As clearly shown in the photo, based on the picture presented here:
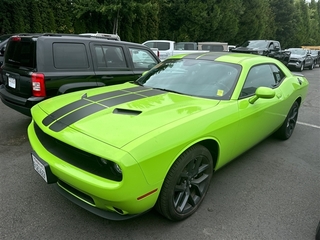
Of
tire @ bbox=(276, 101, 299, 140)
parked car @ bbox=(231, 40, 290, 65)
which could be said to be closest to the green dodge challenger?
tire @ bbox=(276, 101, 299, 140)

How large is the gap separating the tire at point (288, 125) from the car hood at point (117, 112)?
2.21 metres

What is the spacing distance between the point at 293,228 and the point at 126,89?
2386mm

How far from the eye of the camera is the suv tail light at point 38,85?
3.81 m

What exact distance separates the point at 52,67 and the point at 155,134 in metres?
2.71

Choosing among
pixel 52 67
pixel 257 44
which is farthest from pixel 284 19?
pixel 52 67

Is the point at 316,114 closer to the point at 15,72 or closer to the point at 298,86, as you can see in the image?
the point at 298,86

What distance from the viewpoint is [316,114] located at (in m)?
6.64

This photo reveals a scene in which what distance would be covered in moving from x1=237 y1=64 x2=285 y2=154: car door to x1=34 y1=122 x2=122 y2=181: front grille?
64.3 inches

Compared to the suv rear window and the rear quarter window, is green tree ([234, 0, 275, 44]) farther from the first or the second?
the suv rear window

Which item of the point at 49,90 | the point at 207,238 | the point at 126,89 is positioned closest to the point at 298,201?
the point at 207,238

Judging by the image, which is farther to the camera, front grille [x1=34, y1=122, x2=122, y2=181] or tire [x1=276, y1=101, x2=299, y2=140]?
tire [x1=276, y1=101, x2=299, y2=140]

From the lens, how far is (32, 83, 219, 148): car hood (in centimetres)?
210

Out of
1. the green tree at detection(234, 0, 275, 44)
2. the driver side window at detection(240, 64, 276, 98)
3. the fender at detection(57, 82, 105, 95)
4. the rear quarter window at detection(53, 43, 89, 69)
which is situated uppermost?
the green tree at detection(234, 0, 275, 44)

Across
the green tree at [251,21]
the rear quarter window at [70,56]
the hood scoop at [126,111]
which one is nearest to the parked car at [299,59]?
the green tree at [251,21]
